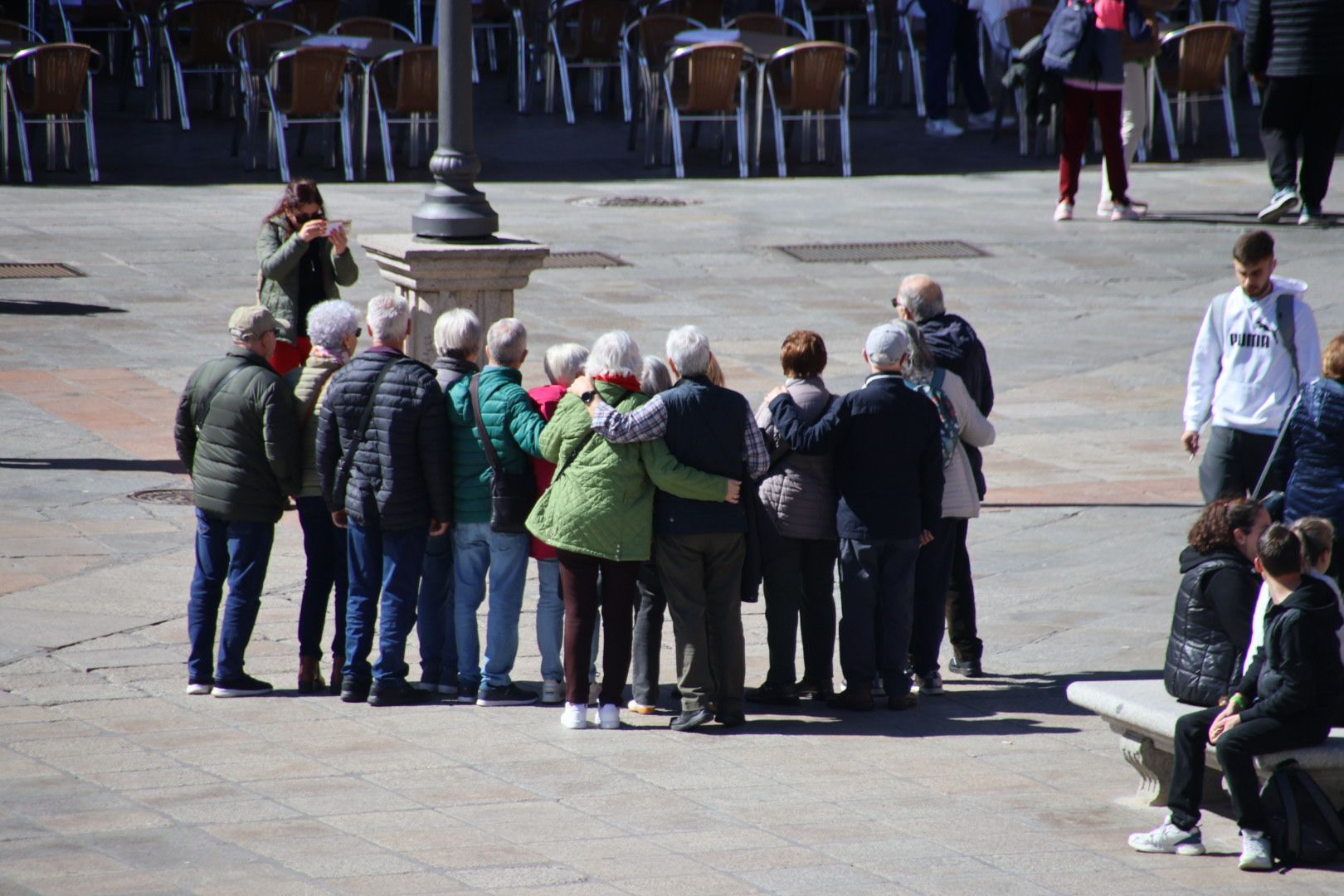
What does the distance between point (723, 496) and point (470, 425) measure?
0.97 m

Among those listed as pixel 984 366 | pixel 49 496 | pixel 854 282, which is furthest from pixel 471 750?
pixel 854 282

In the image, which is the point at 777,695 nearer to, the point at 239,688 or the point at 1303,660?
the point at 239,688

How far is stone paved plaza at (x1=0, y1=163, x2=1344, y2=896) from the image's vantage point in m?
5.61

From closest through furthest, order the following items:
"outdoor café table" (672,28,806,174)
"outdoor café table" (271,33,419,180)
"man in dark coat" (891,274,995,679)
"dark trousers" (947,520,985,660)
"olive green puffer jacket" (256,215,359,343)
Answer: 1. "man in dark coat" (891,274,995,679)
2. "dark trousers" (947,520,985,660)
3. "olive green puffer jacket" (256,215,359,343)
4. "outdoor café table" (271,33,419,180)
5. "outdoor café table" (672,28,806,174)

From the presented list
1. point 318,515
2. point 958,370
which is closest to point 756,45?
point 958,370

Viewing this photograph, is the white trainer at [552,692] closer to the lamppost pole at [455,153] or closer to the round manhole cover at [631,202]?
the lamppost pole at [455,153]

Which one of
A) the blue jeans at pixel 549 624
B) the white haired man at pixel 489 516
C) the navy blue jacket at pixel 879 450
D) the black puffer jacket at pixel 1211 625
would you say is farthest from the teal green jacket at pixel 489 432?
the black puffer jacket at pixel 1211 625

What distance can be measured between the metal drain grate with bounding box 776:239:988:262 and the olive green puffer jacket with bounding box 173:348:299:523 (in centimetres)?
905

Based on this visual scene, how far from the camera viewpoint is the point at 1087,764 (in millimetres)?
6695

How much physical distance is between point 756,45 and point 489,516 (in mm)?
13178

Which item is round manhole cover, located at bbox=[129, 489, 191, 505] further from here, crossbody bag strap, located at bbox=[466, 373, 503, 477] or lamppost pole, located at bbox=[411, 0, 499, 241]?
crossbody bag strap, located at bbox=[466, 373, 503, 477]

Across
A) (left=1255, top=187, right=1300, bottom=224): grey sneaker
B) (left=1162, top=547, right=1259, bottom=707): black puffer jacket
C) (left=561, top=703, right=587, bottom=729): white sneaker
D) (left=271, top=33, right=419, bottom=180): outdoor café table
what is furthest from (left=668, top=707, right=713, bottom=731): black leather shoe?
(left=271, top=33, right=419, bottom=180): outdoor café table

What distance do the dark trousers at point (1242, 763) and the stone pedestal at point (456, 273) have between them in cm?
394

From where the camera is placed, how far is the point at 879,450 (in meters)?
7.12
